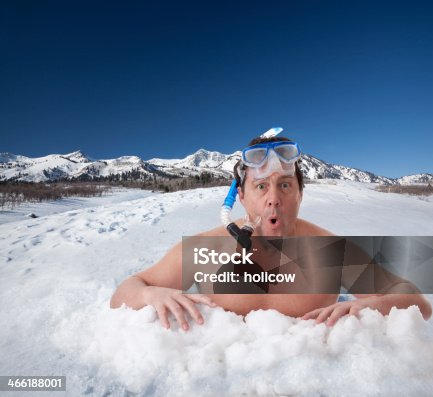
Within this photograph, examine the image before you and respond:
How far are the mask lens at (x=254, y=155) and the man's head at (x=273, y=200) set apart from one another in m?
0.10

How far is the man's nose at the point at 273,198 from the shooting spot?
73.4 inches

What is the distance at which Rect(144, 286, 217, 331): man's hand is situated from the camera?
1762mm

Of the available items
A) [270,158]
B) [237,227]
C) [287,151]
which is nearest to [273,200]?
[237,227]

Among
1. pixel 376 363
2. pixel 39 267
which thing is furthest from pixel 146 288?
pixel 39 267

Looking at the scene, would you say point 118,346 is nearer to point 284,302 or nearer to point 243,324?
point 243,324

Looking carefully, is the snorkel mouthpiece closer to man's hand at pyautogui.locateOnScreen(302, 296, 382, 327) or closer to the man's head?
the man's head

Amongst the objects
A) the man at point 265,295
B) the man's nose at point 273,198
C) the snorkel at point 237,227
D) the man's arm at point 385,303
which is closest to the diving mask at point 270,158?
the man at point 265,295

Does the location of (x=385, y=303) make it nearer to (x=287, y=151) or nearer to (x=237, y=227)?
(x=237, y=227)

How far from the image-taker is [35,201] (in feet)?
70.1

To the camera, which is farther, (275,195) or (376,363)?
(275,195)

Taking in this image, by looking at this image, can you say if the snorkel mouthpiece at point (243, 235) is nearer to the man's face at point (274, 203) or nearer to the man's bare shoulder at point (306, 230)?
the man's face at point (274, 203)

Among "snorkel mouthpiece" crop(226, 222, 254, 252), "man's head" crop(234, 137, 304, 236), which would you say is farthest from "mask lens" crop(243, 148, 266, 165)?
"snorkel mouthpiece" crop(226, 222, 254, 252)

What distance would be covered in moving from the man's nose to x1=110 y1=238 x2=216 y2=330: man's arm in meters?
0.75

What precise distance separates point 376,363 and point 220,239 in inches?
46.9
